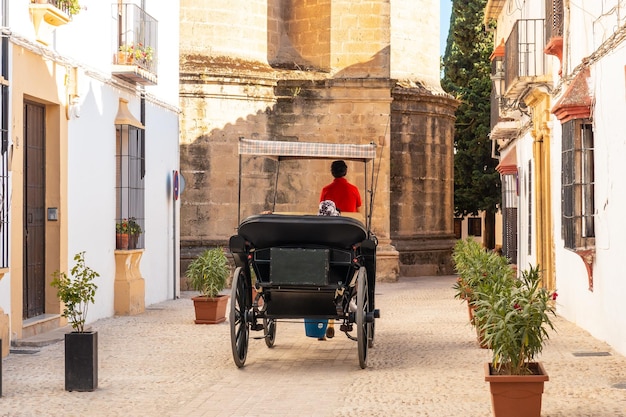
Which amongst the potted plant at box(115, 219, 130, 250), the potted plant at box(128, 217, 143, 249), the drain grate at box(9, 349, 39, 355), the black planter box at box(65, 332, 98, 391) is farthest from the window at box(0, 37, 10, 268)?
the potted plant at box(128, 217, 143, 249)

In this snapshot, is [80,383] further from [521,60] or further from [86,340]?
[521,60]

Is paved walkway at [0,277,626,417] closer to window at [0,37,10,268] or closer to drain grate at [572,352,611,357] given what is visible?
drain grate at [572,352,611,357]

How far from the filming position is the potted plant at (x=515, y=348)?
7828mm

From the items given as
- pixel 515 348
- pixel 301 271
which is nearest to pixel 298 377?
pixel 301 271

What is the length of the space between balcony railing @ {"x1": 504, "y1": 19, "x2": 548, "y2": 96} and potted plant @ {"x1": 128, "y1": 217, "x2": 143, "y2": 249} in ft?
21.4

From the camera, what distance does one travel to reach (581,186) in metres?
13.9

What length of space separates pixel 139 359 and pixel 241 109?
14307mm

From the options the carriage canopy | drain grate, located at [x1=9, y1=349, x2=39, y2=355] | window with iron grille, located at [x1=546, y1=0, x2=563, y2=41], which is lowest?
drain grate, located at [x1=9, y1=349, x2=39, y2=355]

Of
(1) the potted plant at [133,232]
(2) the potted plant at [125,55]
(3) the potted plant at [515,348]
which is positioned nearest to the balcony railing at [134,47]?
(2) the potted plant at [125,55]

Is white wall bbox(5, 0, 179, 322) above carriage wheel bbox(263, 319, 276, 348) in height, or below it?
above

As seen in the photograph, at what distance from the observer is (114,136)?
56.1 ft

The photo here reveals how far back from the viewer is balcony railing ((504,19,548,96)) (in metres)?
18.9

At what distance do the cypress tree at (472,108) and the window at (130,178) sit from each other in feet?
71.0

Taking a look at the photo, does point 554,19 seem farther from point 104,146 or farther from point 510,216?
point 510,216
